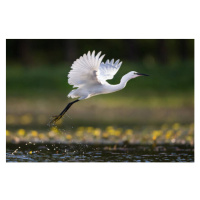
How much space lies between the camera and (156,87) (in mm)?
17906

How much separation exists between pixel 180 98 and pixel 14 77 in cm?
660

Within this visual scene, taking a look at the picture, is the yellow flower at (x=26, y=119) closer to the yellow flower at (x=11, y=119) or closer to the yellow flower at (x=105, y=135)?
the yellow flower at (x=11, y=119)

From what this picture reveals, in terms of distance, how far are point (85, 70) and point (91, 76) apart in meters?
0.24

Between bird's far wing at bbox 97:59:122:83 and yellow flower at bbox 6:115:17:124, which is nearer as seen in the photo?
bird's far wing at bbox 97:59:122:83

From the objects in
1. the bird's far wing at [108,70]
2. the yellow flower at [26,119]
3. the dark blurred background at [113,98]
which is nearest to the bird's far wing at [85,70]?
the bird's far wing at [108,70]

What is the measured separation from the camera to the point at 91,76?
7.62 metres

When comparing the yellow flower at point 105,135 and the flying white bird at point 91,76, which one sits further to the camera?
the yellow flower at point 105,135

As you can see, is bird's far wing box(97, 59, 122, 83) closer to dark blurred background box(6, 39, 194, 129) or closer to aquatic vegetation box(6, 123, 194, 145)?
aquatic vegetation box(6, 123, 194, 145)

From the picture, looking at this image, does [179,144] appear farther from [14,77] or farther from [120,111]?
[14,77]

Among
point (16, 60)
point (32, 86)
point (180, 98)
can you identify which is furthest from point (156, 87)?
point (16, 60)

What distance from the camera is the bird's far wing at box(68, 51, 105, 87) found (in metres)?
7.11

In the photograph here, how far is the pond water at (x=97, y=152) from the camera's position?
7.68m

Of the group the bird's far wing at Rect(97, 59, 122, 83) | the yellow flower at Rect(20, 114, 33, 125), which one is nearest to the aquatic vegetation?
the bird's far wing at Rect(97, 59, 122, 83)

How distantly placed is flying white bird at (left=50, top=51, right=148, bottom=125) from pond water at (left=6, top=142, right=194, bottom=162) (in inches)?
40.0
